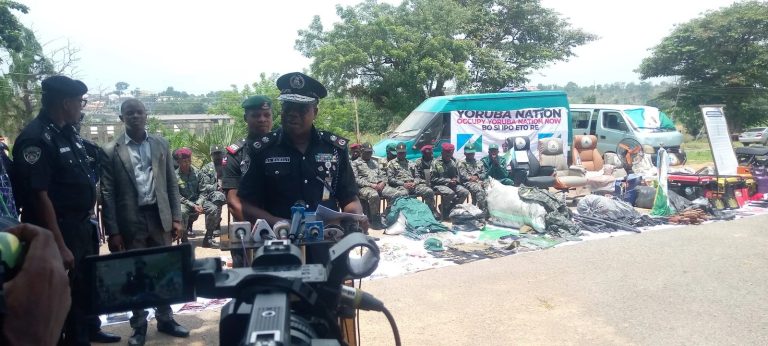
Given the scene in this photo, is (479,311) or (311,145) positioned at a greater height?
(311,145)

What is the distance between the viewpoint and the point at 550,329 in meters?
4.27

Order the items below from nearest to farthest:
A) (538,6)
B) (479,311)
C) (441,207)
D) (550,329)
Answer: (550,329) < (479,311) < (441,207) < (538,6)

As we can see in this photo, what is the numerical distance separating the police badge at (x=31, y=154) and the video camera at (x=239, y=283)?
7.74ft

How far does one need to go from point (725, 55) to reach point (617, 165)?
1848 cm

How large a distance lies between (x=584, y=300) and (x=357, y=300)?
4011mm

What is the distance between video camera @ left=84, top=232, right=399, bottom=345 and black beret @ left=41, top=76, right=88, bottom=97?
2.54 meters

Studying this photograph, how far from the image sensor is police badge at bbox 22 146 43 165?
311cm

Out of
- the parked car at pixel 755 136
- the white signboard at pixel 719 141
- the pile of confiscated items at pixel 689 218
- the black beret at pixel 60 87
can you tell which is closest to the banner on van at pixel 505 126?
the white signboard at pixel 719 141

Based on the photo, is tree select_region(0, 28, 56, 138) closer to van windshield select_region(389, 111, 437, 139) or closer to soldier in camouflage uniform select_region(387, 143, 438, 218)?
van windshield select_region(389, 111, 437, 139)

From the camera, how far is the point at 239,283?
121 centimetres

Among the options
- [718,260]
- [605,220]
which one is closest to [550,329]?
[718,260]

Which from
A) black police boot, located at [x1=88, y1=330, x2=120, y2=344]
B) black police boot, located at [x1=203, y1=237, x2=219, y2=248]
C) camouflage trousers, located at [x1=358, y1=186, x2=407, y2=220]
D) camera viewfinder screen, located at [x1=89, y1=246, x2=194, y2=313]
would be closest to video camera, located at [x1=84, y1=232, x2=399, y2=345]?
camera viewfinder screen, located at [x1=89, y1=246, x2=194, y2=313]

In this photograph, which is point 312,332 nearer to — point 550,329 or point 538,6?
point 550,329

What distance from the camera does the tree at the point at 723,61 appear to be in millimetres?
25703
